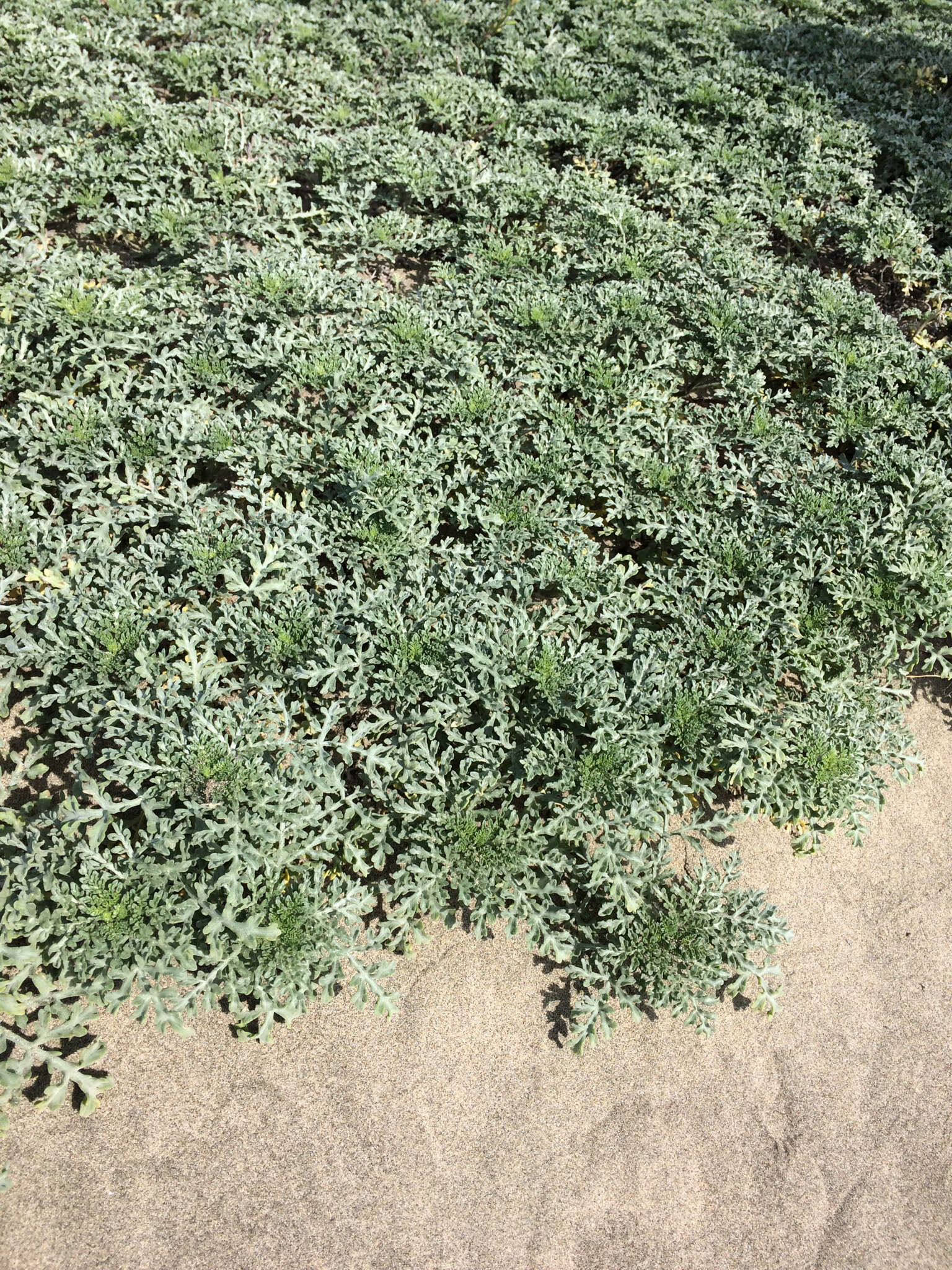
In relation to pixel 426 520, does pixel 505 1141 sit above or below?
below

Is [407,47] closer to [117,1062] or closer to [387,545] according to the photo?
[387,545]

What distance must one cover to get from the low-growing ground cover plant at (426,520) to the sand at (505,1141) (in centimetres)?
20

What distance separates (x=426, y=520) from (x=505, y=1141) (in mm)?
2726

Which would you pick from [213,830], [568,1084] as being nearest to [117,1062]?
[213,830]

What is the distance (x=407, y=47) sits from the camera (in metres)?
7.98

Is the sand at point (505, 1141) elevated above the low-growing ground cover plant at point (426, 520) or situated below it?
below

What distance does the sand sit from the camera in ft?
9.35

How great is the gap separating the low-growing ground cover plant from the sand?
20 cm

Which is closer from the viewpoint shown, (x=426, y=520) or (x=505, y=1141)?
(x=505, y=1141)

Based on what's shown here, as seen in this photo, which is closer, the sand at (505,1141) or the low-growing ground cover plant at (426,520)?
the sand at (505,1141)

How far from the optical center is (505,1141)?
3090 millimetres

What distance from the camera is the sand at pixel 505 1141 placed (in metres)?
2.85

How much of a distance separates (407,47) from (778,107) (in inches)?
133

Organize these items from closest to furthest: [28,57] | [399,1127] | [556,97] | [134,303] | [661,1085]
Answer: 1. [399,1127]
2. [661,1085]
3. [134,303]
4. [28,57]
5. [556,97]
